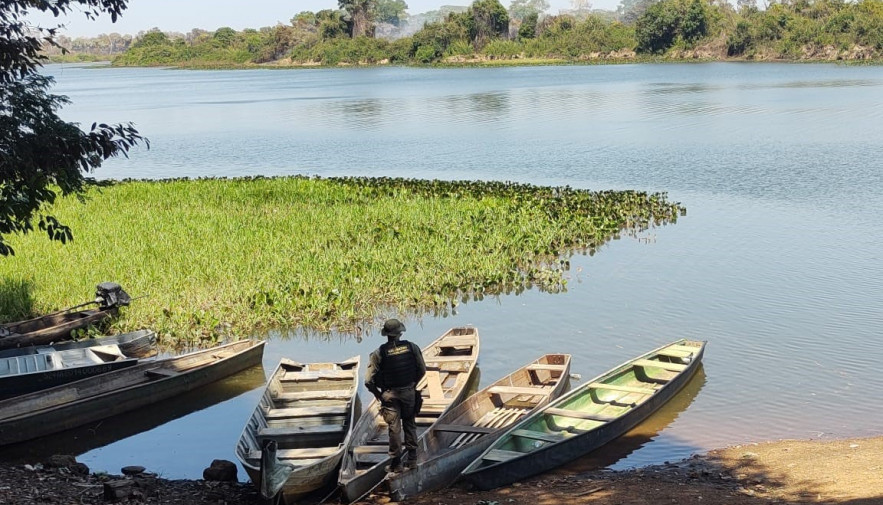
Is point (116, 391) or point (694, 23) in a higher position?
point (694, 23)

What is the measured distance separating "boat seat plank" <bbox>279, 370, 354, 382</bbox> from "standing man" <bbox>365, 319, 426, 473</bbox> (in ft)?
11.9

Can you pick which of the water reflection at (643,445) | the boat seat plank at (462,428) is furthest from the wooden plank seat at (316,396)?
the water reflection at (643,445)

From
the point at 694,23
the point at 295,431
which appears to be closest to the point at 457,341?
the point at 295,431

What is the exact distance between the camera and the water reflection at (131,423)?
13.8 meters

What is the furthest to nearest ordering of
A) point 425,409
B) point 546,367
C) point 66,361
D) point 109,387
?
Answer: point 66,361 < point 546,367 < point 109,387 < point 425,409

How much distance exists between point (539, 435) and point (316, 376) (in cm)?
400

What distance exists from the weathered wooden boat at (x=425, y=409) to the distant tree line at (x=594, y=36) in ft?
373

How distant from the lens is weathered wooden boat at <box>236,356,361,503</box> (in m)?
10.8

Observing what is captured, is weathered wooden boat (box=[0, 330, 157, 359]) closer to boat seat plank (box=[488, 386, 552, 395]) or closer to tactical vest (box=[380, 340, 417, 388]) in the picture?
boat seat plank (box=[488, 386, 552, 395])

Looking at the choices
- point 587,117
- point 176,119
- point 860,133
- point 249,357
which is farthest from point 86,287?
point 176,119

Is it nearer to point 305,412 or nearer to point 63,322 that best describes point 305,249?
point 63,322

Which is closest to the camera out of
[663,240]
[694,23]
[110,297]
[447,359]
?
[447,359]

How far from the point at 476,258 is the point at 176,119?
56.8m

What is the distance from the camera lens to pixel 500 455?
11961mm
